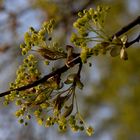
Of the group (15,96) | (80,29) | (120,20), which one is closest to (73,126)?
(15,96)

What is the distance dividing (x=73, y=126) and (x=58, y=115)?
74mm

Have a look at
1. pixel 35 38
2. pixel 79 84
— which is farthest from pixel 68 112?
pixel 35 38

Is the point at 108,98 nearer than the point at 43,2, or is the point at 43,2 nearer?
the point at 43,2

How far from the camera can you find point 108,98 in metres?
8.12

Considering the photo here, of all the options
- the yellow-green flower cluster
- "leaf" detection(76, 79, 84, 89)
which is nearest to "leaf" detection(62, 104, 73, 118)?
"leaf" detection(76, 79, 84, 89)

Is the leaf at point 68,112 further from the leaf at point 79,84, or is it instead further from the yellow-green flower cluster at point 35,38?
the yellow-green flower cluster at point 35,38

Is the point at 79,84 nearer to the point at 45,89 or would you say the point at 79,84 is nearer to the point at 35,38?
the point at 45,89

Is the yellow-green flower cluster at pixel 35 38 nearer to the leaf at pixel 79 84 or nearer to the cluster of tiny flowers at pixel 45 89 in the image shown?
the cluster of tiny flowers at pixel 45 89

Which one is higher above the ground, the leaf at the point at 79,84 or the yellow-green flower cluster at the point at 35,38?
the yellow-green flower cluster at the point at 35,38

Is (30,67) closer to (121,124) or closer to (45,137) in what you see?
(45,137)

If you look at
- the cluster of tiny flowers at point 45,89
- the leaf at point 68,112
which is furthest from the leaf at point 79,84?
the leaf at point 68,112

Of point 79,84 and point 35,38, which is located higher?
point 35,38

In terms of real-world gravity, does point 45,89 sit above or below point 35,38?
below

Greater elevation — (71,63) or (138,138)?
(138,138)
